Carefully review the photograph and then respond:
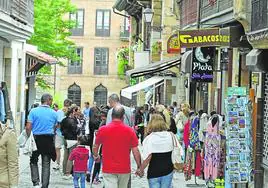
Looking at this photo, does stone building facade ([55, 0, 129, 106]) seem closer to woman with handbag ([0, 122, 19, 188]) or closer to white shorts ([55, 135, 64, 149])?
white shorts ([55, 135, 64, 149])

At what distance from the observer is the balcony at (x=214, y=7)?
17.9 meters

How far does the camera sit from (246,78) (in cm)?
1889

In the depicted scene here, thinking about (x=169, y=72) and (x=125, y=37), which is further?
(x=125, y=37)

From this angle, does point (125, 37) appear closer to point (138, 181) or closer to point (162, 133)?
point (138, 181)

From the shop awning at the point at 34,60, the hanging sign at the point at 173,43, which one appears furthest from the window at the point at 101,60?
the hanging sign at the point at 173,43

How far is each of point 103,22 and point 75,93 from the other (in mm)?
6868

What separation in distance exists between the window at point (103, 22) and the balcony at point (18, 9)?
4606cm

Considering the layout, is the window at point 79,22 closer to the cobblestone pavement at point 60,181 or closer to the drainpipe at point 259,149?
the cobblestone pavement at point 60,181

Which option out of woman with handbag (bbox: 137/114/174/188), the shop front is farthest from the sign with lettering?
woman with handbag (bbox: 137/114/174/188)

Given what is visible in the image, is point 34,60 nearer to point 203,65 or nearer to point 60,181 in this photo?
point 203,65

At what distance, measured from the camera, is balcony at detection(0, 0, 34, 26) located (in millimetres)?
19120

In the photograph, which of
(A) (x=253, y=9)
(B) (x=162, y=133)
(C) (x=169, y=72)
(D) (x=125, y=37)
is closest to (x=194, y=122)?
(A) (x=253, y=9)

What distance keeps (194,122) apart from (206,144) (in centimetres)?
211

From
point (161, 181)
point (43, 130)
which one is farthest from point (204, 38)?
point (161, 181)
